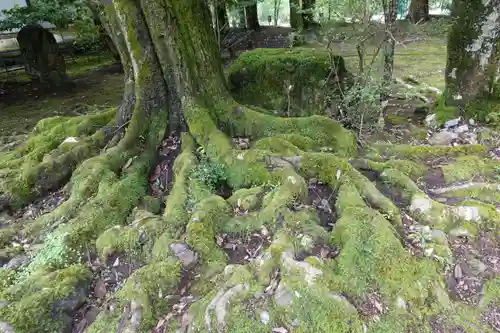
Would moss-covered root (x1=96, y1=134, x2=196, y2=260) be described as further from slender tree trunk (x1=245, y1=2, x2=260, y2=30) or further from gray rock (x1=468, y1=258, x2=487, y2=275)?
slender tree trunk (x1=245, y1=2, x2=260, y2=30)

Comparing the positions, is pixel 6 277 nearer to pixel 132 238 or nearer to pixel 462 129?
pixel 132 238

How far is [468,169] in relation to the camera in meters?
3.95

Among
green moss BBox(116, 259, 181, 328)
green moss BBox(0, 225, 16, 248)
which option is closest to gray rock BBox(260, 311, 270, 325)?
green moss BBox(116, 259, 181, 328)

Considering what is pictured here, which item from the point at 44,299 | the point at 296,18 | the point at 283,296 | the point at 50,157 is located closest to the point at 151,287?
the point at 44,299

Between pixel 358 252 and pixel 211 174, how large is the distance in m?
1.86

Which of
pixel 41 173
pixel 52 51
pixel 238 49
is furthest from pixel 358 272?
pixel 238 49

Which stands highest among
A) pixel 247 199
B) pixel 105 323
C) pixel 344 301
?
pixel 247 199

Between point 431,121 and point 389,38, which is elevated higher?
point 389,38

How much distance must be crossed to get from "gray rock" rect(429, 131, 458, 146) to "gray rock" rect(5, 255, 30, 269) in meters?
5.08

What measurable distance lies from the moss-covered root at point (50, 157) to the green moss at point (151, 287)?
2.45 meters

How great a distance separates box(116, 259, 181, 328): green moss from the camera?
2.80 m

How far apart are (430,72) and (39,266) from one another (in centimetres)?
983

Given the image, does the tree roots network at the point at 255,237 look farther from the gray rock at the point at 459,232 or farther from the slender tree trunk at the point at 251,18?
the slender tree trunk at the point at 251,18

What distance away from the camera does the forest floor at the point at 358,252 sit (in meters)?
2.54
